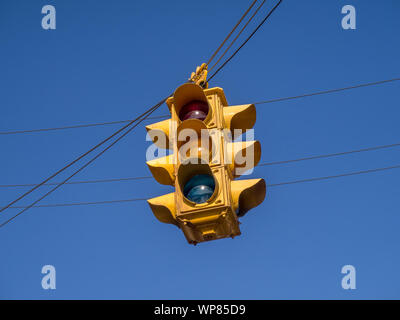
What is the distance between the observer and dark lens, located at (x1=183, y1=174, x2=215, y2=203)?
460 cm

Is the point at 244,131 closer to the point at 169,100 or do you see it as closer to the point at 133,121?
the point at 169,100

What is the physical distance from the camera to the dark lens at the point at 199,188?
4.60m

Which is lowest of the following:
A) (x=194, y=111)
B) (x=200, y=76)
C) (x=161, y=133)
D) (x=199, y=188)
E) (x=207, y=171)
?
(x=199, y=188)

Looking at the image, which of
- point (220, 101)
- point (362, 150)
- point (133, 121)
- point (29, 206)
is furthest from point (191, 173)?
point (362, 150)

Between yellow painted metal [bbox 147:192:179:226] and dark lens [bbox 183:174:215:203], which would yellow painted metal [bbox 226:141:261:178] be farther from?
yellow painted metal [bbox 147:192:179:226]

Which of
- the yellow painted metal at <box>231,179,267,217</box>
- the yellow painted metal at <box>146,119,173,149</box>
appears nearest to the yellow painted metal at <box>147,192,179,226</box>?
the yellow painted metal at <box>231,179,267,217</box>

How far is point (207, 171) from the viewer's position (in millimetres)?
4609

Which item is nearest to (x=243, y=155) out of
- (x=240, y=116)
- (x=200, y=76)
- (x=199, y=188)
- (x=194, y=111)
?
(x=199, y=188)

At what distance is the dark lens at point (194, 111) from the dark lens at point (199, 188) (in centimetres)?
75

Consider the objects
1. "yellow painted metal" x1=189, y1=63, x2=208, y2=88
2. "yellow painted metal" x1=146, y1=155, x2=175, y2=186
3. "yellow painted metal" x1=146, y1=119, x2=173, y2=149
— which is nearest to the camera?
"yellow painted metal" x1=146, y1=155, x2=175, y2=186

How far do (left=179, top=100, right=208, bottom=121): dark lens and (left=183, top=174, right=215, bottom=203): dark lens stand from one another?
0.75 metres

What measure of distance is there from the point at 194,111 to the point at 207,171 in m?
0.91

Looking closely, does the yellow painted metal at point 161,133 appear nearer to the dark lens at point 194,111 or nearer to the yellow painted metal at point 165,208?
the dark lens at point 194,111

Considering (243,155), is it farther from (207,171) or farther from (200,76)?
(200,76)
